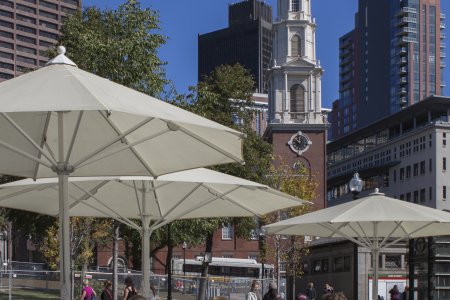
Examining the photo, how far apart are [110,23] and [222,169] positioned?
14998mm

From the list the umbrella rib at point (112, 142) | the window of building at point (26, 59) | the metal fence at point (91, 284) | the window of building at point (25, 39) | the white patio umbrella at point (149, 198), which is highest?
the window of building at point (25, 39)

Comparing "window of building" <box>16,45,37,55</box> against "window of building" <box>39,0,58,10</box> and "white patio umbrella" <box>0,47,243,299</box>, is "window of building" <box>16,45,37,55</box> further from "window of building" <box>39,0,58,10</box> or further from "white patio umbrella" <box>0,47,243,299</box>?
"white patio umbrella" <box>0,47,243,299</box>

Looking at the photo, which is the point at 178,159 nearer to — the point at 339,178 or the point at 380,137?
the point at 380,137

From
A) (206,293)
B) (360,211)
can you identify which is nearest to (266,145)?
(206,293)

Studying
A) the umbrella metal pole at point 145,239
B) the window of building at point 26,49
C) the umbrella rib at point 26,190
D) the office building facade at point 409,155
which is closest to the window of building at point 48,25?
the window of building at point 26,49

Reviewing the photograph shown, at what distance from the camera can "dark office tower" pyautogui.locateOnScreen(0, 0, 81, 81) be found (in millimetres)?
180750

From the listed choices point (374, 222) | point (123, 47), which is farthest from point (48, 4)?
point (374, 222)

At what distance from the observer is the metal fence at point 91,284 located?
35.2m

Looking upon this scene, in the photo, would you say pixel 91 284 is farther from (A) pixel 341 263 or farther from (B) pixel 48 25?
(B) pixel 48 25

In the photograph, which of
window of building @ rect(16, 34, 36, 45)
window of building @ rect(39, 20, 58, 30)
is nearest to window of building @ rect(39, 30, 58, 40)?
window of building @ rect(39, 20, 58, 30)

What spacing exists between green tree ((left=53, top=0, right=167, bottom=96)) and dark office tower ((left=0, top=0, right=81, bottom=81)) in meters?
150

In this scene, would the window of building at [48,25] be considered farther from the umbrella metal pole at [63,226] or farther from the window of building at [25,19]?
the umbrella metal pole at [63,226]

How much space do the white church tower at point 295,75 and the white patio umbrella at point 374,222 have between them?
84.6 meters

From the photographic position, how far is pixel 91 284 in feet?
131
